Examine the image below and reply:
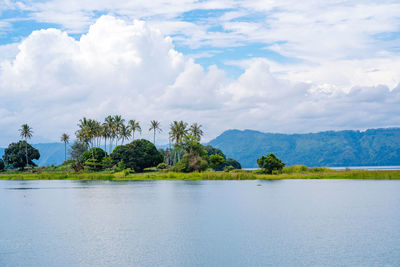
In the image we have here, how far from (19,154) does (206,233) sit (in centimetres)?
15969

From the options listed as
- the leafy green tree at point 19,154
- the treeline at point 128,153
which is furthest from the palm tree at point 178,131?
the leafy green tree at point 19,154

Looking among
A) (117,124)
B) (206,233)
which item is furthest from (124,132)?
(206,233)

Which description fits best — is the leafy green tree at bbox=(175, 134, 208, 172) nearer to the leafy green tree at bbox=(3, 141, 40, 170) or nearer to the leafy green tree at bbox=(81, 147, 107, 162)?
the leafy green tree at bbox=(81, 147, 107, 162)

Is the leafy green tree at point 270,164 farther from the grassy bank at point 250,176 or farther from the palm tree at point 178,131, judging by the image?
the palm tree at point 178,131

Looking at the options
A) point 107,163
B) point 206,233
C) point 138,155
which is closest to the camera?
point 206,233

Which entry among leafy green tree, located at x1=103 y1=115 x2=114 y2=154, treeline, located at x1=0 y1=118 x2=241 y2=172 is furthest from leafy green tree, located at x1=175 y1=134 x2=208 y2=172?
leafy green tree, located at x1=103 y1=115 x2=114 y2=154

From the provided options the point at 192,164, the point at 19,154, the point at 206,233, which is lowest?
the point at 206,233

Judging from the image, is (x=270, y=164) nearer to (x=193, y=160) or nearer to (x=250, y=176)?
(x=250, y=176)

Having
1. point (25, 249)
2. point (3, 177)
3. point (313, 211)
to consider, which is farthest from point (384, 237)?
point (3, 177)

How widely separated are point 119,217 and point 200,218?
335 inches

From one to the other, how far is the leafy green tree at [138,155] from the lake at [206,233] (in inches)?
3348

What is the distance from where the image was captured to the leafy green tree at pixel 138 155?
139 meters

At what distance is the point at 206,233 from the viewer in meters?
33.1

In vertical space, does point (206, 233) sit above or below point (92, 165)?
below
